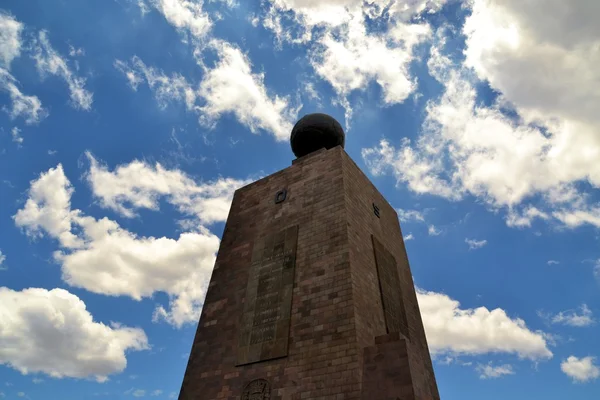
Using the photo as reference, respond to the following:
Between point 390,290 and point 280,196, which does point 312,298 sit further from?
point 280,196

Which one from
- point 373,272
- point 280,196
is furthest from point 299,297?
point 280,196

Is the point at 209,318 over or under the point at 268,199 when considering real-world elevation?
under

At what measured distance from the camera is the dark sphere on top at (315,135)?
14867 millimetres

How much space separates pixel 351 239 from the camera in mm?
10625

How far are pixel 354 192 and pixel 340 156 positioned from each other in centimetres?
135

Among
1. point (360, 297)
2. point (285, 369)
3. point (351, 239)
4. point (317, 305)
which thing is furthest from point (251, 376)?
point (351, 239)

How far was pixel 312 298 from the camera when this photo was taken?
9.88 m

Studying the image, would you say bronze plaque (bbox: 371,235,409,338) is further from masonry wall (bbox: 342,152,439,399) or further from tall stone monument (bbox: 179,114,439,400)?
masonry wall (bbox: 342,152,439,399)

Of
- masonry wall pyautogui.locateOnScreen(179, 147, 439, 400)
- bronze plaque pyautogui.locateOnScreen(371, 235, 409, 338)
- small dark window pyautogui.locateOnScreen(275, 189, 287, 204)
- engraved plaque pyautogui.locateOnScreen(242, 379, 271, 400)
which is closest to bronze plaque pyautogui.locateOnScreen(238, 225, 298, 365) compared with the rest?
masonry wall pyautogui.locateOnScreen(179, 147, 439, 400)

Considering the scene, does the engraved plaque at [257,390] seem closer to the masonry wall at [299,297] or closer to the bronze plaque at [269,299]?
the masonry wall at [299,297]

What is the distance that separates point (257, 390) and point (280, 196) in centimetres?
631

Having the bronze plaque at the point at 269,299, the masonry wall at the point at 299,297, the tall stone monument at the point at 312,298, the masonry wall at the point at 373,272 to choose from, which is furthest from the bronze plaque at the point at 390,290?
the bronze plaque at the point at 269,299

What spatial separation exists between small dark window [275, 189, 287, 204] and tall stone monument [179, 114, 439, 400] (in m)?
0.05

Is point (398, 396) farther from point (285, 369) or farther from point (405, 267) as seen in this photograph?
point (405, 267)
